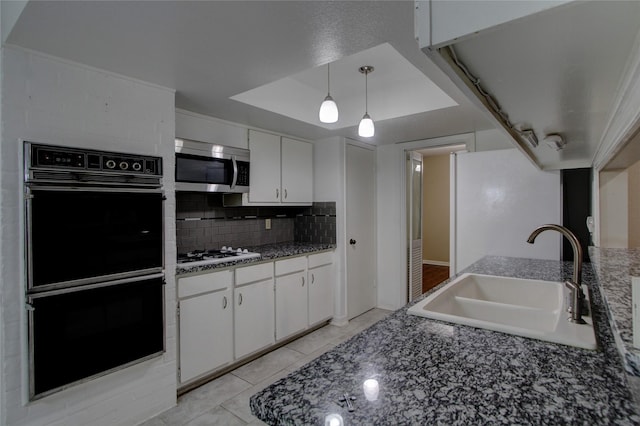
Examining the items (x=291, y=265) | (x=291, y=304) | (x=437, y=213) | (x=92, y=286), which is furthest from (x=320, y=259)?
(x=437, y=213)

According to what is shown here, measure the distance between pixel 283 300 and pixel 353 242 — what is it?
1.13 metres

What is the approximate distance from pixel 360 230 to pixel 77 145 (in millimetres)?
2861

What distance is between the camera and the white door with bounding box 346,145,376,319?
3.74 meters

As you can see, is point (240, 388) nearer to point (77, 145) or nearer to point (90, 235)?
point (90, 235)

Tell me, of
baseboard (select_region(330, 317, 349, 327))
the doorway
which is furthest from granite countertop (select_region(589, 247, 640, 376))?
the doorway

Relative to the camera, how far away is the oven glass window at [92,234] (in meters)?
1.60

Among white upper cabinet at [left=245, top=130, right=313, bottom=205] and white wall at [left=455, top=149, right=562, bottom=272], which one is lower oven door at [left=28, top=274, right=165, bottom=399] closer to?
white upper cabinet at [left=245, top=130, right=313, bottom=205]

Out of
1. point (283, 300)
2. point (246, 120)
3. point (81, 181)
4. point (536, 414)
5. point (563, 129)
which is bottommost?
point (283, 300)

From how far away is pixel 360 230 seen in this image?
391 cm

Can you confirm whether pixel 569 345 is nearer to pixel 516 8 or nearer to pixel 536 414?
pixel 536 414

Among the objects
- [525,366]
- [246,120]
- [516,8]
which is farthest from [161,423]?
[516,8]

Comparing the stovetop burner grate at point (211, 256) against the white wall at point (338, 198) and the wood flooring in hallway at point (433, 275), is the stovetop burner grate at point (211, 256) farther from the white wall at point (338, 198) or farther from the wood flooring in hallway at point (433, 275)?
the wood flooring in hallway at point (433, 275)

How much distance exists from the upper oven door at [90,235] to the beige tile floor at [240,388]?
95cm

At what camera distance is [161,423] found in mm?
2000
